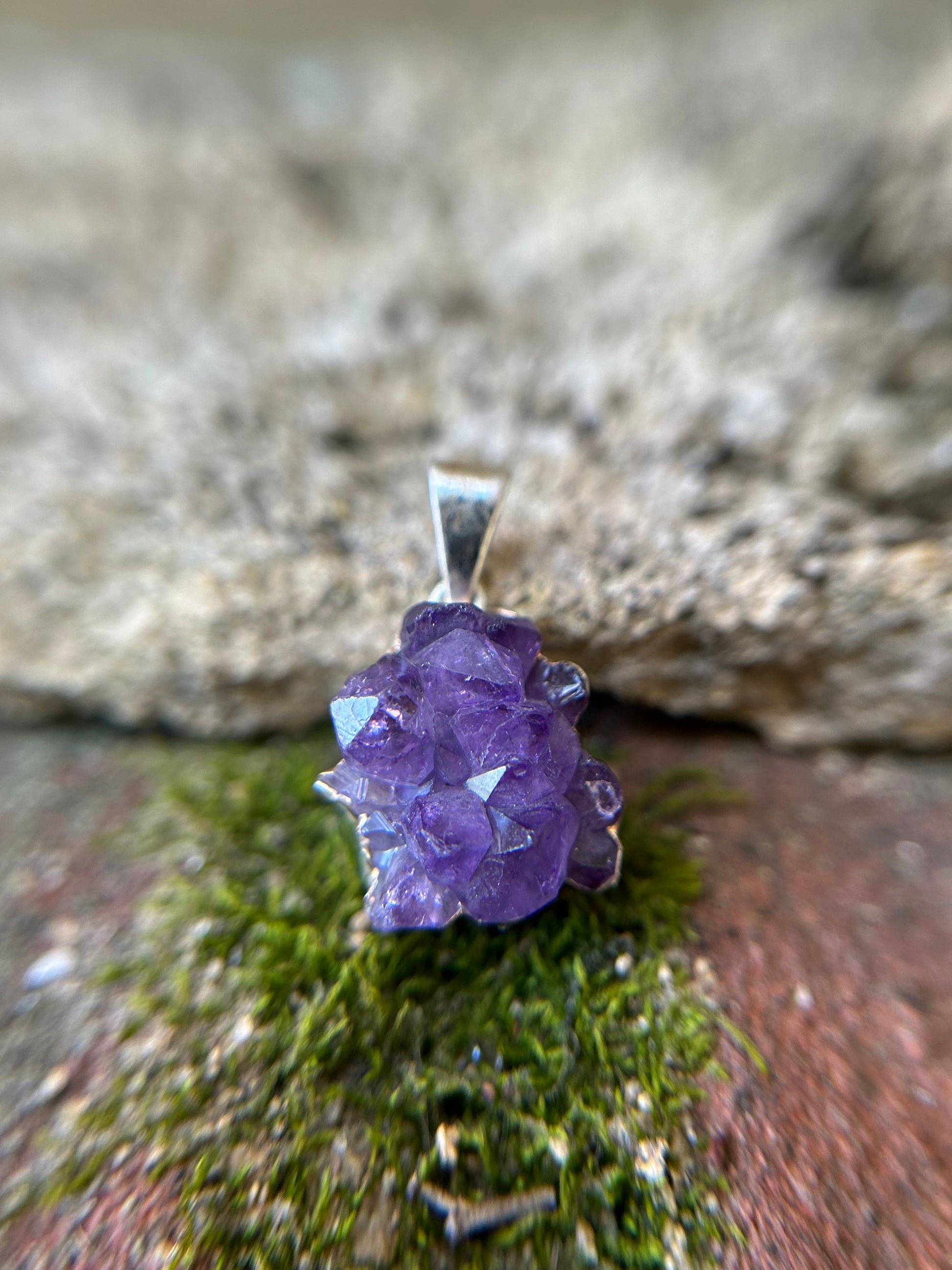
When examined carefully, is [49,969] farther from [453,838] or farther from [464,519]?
[464,519]

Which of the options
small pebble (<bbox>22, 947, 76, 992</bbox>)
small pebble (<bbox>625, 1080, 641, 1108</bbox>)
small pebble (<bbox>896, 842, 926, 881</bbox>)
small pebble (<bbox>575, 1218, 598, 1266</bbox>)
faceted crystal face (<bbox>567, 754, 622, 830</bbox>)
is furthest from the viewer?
small pebble (<bbox>896, 842, 926, 881</bbox>)

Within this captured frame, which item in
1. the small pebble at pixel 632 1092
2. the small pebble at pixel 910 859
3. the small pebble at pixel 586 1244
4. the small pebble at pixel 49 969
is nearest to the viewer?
the small pebble at pixel 586 1244

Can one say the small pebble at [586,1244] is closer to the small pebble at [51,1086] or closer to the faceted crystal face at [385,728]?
the faceted crystal face at [385,728]

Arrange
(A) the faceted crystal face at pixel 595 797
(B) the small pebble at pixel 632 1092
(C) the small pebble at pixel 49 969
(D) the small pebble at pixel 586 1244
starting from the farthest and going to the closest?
(C) the small pebble at pixel 49 969
(A) the faceted crystal face at pixel 595 797
(B) the small pebble at pixel 632 1092
(D) the small pebble at pixel 586 1244

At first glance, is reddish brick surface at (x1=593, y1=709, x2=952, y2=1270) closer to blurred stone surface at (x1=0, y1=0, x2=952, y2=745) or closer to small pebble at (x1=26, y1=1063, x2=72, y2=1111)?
blurred stone surface at (x1=0, y1=0, x2=952, y2=745)

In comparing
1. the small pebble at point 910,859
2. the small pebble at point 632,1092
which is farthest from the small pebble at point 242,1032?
the small pebble at point 910,859

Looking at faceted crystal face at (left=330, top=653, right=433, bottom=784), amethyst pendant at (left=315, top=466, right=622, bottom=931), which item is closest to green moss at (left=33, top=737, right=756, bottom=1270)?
amethyst pendant at (left=315, top=466, right=622, bottom=931)

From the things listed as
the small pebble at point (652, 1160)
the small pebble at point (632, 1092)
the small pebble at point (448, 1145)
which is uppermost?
the small pebble at point (632, 1092)

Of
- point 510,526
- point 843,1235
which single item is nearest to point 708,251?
point 510,526

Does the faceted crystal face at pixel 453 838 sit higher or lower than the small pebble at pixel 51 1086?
higher
